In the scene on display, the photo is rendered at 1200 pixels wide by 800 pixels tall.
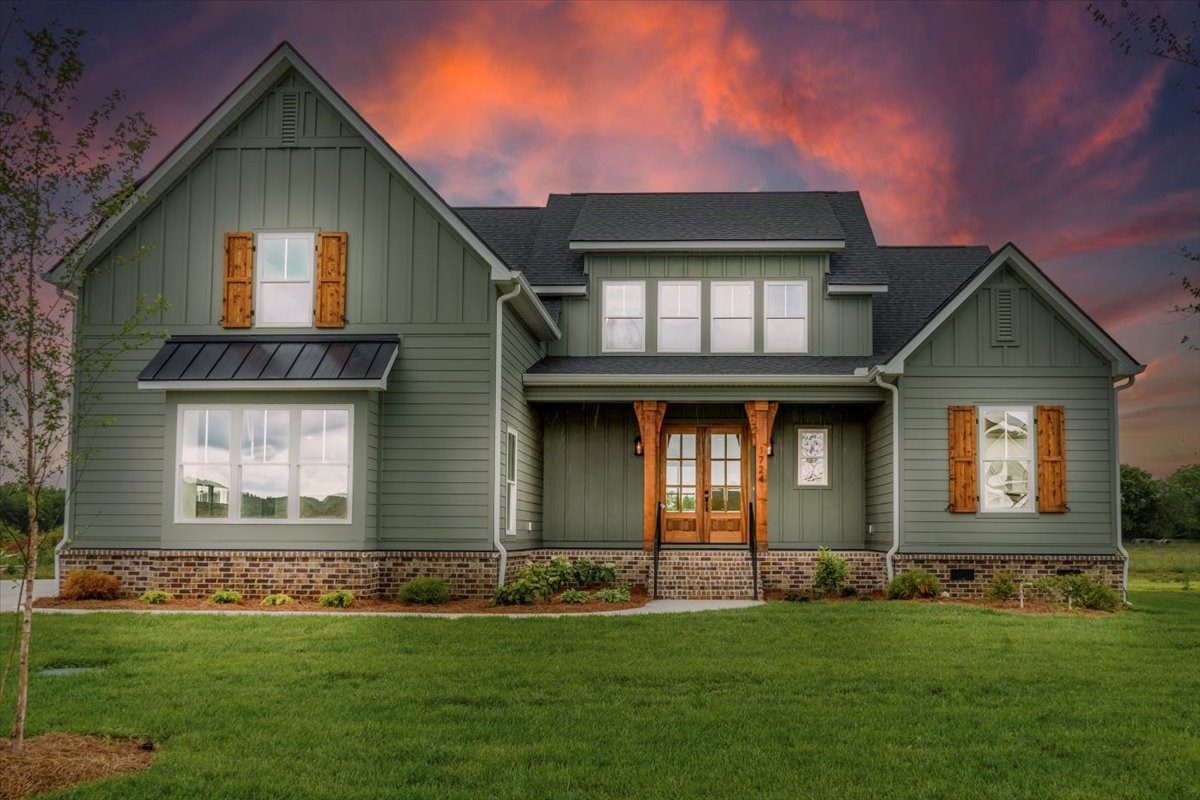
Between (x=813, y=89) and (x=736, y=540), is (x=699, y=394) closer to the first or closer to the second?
(x=736, y=540)

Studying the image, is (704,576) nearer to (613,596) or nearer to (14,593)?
(613,596)

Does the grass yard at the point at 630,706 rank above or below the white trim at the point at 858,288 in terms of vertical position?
below

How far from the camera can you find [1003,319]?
17.3 m

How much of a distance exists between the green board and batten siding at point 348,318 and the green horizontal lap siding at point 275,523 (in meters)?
0.03

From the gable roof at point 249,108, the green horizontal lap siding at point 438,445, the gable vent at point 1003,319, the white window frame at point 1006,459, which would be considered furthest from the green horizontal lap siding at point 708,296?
the green horizontal lap siding at point 438,445

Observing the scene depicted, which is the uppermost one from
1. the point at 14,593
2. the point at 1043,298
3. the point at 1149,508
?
the point at 1043,298

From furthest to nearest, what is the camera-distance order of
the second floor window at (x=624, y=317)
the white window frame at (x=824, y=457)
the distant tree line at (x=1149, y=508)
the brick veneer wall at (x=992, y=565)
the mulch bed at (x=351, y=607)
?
the distant tree line at (x=1149, y=508)
the second floor window at (x=624, y=317)
the white window frame at (x=824, y=457)
the brick veneer wall at (x=992, y=565)
the mulch bed at (x=351, y=607)

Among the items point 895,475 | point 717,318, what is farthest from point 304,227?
point 895,475

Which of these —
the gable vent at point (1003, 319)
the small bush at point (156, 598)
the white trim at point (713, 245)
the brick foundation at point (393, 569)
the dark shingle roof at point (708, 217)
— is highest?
the dark shingle roof at point (708, 217)

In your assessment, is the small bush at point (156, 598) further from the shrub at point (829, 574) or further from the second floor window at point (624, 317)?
the shrub at point (829, 574)

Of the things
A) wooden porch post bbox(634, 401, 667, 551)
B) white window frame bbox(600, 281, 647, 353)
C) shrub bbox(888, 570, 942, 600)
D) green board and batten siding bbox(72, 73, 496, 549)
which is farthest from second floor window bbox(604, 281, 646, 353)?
shrub bbox(888, 570, 942, 600)

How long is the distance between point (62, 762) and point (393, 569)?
906 centimetres

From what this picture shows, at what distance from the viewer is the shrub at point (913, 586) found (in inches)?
629

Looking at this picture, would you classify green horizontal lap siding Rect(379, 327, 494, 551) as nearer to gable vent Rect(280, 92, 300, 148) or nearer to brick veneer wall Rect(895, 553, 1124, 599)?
gable vent Rect(280, 92, 300, 148)
